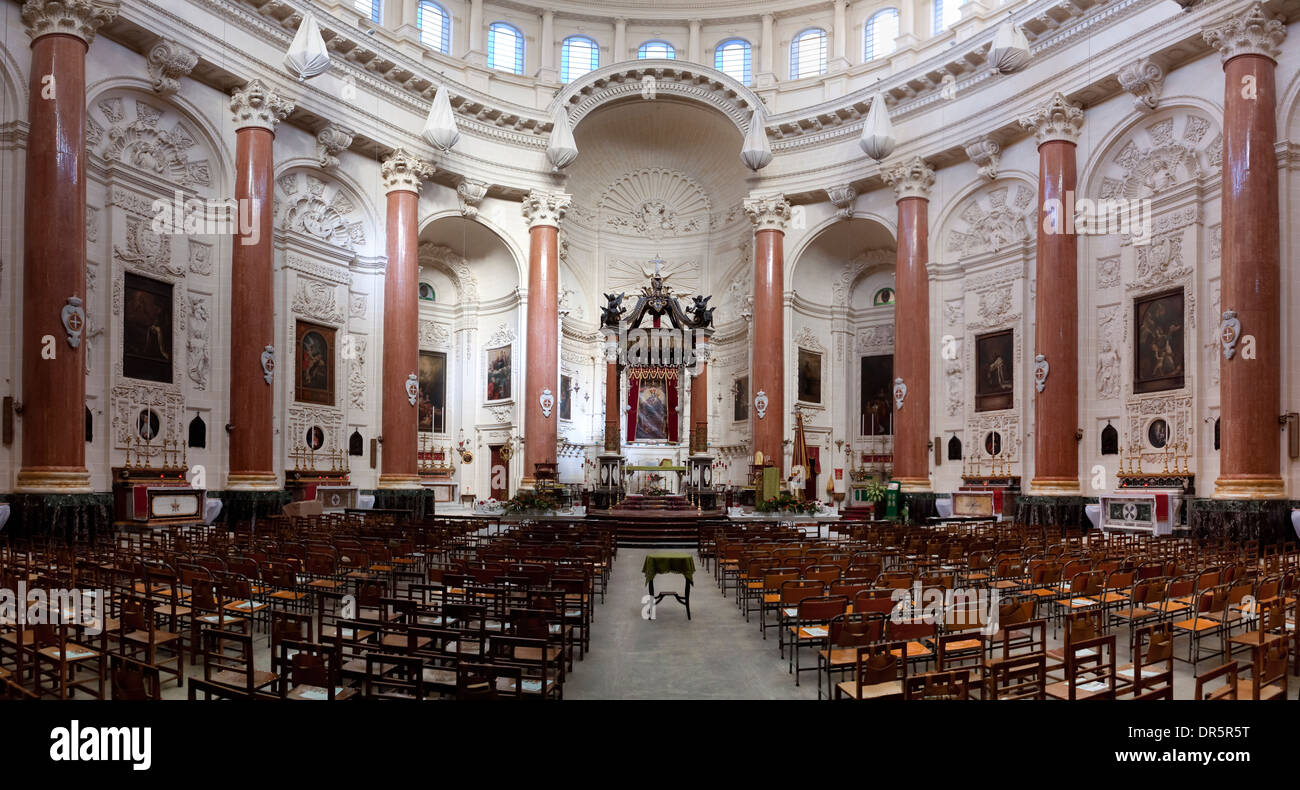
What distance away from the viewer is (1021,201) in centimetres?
2289

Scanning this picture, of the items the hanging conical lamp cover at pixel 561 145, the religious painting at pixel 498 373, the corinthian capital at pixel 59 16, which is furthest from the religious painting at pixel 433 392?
the corinthian capital at pixel 59 16

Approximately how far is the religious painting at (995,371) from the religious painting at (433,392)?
18.0 meters

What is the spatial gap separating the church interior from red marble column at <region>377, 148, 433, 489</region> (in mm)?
155

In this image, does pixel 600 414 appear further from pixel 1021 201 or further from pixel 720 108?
pixel 1021 201

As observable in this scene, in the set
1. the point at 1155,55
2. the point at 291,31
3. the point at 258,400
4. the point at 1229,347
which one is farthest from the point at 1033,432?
the point at 291,31

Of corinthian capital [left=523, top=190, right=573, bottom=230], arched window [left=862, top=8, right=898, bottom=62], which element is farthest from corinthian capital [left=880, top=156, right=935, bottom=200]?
corinthian capital [left=523, top=190, right=573, bottom=230]

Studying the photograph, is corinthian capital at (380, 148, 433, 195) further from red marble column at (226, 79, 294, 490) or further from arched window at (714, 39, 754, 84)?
arched window at (714, 39, 754, 84)

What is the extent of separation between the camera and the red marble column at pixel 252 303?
771 inches

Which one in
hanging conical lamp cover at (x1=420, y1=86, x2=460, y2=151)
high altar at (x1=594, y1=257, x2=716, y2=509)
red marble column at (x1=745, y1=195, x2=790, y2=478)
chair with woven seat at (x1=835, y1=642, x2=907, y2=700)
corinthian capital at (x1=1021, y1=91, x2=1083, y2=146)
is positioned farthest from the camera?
red marble column at (x1=745, y1=195, x2=790, y2=478)

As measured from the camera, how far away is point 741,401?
102 feet

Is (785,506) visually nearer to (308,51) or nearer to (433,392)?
(433,392)

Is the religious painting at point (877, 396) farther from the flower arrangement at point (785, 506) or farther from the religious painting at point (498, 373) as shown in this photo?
the religious painting at point (498, 373)

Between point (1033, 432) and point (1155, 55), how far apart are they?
9.45m

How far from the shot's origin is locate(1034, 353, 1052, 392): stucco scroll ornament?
2052 centimetres
